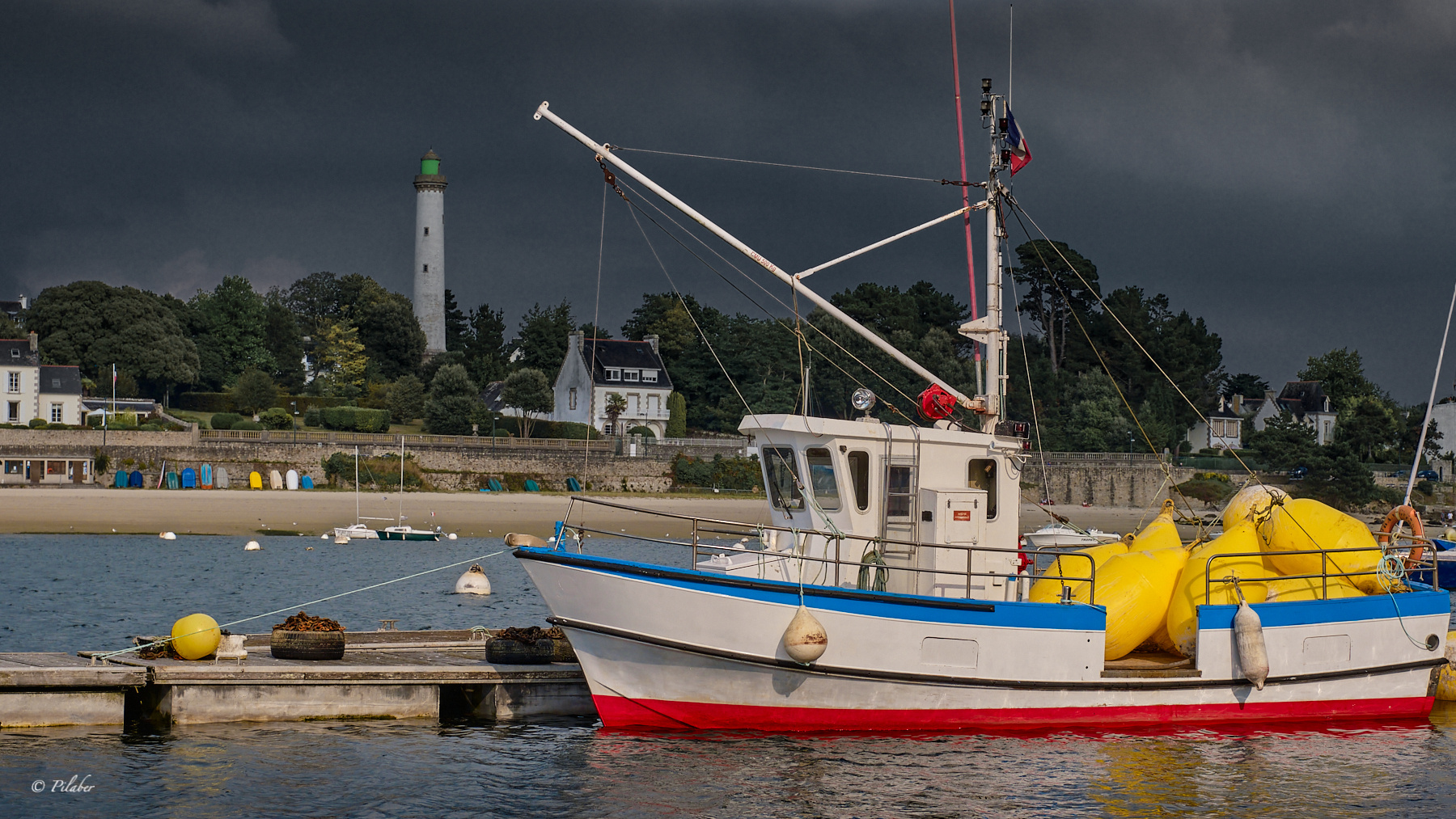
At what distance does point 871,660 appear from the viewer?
14.9 meters

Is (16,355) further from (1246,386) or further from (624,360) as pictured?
(1246,386)

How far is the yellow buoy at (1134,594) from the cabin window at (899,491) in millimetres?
2649

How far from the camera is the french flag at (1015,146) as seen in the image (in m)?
17.3

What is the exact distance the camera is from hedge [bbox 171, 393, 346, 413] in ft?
271

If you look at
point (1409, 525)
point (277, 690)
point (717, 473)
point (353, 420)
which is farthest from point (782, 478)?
point (353, 420)

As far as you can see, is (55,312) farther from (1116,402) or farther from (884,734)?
(884,734)

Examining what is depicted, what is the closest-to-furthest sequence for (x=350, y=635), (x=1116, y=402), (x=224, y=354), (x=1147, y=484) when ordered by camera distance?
(x=350, y=635)
(x=1147, y=484)
(x=1116, y=402)
(x=224, y=354)

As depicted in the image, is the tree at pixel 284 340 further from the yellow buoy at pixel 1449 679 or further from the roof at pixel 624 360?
the yellow buoy at pixel 1449 679

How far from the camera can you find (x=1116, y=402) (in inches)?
3393

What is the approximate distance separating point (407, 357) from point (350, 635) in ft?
276

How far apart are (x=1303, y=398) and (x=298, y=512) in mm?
86033

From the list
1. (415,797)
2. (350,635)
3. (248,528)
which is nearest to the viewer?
(415,797)

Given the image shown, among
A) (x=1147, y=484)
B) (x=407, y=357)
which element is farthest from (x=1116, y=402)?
(x=407, y=357)

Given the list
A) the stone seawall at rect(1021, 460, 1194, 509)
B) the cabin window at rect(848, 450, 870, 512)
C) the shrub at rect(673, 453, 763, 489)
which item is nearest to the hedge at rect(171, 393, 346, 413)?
the shrub at rect(673, 453, 763, 489)
